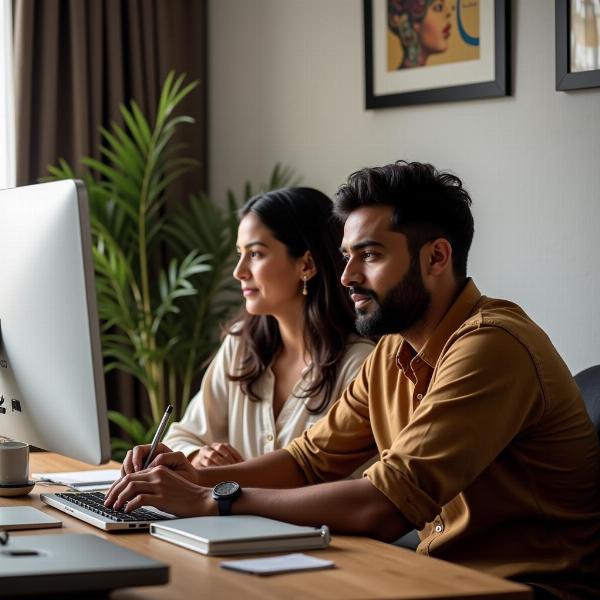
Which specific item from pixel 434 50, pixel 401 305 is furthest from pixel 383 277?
pixel 434 50

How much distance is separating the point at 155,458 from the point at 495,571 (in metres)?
0.65

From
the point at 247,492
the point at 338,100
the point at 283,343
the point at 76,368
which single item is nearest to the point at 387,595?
the point at 247,492

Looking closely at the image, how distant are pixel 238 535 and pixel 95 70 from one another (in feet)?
9.58

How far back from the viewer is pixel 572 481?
1.96 m

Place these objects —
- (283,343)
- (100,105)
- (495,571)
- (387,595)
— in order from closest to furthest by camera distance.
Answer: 1. (387,595)
2. (495,571)
3. (283,343)
4. (100,105)

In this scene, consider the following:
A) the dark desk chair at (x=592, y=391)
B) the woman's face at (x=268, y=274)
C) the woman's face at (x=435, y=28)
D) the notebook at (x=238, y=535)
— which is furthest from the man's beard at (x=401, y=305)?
the woman's face at (x=435, y=28)

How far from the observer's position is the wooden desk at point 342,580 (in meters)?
1.33

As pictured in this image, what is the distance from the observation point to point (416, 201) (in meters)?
2.10

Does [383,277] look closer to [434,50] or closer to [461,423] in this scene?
[461,423]

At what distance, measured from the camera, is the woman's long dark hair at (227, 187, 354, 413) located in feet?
9.55

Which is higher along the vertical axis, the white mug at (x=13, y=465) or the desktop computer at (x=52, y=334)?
the desktop computer at (x=52, y=334)

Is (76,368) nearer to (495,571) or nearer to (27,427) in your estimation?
(27,427)

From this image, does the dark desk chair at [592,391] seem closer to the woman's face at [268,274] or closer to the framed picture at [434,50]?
the woman's face at [268,274]

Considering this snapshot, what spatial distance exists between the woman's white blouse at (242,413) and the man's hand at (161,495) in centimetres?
99
